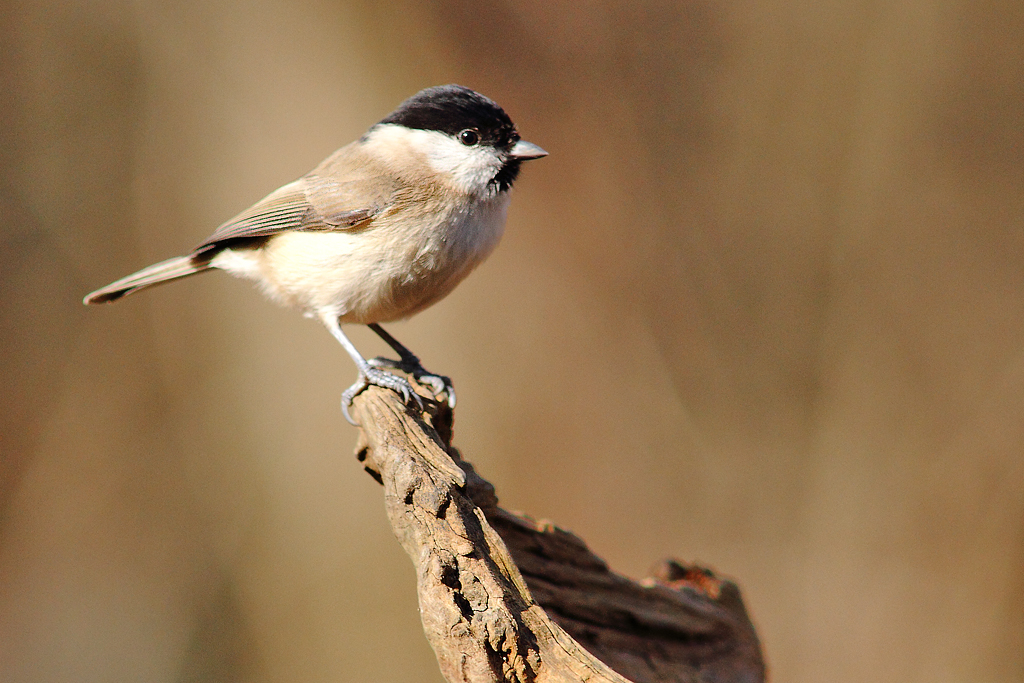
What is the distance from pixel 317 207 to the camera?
2428 mm

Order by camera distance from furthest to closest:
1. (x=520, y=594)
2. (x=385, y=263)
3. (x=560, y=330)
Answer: (x=560, y=330) < (x=385, y=263) < (x=520, y=594)

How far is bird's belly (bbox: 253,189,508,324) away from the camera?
88.1 inches

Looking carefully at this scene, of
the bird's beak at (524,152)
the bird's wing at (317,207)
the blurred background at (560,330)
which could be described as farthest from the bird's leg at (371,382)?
the blurred background at (560,330)

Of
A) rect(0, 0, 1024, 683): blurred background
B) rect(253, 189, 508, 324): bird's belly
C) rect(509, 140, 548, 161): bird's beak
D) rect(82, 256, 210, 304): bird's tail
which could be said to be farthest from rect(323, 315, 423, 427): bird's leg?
rect(0, 0, 1024, 683): blurred background

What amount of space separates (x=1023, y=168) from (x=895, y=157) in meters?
0.65

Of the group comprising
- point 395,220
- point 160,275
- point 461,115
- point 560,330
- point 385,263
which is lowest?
point 160,275

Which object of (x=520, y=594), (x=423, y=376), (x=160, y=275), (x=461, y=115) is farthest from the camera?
(x=160, y=275)

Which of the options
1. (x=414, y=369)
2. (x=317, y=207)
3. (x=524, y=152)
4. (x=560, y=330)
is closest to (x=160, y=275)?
(x=317, y=207)

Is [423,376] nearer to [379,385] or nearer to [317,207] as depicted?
[379,385]

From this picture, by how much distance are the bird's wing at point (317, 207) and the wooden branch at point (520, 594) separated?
599mm

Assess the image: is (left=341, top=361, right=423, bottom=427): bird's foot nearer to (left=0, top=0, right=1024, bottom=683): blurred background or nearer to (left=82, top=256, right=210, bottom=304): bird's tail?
(left=82, top=256, right=210, bottom=304): bird's tail

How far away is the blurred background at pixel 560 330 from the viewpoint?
385cm

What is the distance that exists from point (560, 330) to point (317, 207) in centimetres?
216

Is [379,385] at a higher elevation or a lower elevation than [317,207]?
lower
